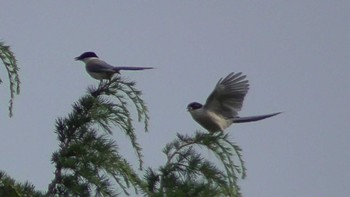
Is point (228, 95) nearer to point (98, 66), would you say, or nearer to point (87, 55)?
point (98, 66)

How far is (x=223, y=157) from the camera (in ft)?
17.0

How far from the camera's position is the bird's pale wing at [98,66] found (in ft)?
25.9

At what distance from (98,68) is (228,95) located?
1255mm

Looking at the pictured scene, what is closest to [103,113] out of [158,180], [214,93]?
[158,180]

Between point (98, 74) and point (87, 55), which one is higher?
point (87, 55)

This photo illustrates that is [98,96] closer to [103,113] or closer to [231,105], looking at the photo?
[103,113]

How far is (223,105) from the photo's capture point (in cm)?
773

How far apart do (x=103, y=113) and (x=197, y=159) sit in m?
0.58

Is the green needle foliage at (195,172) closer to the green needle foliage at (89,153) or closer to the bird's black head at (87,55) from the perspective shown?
the green needle foliage at (89,153)

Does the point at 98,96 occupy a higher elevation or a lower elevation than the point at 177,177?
higher

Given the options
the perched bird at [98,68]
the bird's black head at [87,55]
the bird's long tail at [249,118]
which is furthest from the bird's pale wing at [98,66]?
the bird's long tail at [249,118]

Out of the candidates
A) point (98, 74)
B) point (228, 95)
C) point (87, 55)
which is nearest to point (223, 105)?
point (228, 95)

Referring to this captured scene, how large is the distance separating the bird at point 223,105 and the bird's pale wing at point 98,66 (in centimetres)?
78

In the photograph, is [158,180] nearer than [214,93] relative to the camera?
Yes
